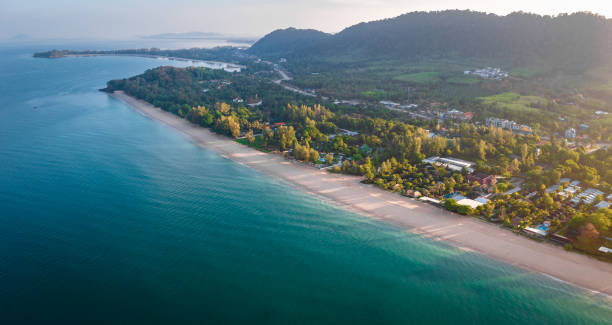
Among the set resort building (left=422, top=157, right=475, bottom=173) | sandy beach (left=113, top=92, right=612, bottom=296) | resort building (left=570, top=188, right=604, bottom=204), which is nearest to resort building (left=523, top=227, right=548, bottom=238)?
sandy beach (left=113, top=92, right=612, bottom=296)

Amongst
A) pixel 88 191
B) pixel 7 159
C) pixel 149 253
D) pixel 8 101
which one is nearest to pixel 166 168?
pixel 88 191

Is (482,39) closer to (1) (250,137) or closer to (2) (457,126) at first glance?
(2) (457,126)

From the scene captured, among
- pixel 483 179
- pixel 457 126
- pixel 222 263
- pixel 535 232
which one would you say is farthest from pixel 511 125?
pixel 222 263

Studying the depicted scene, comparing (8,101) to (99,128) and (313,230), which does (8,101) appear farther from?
(313,230)

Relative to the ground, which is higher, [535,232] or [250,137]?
[250,137]

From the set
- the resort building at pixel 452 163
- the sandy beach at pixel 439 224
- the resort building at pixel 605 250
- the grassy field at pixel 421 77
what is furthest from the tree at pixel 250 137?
the grassy field at pixel 421 77

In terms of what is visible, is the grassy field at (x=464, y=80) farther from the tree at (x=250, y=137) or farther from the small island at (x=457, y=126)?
the tree at (x=250, y=137)
